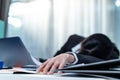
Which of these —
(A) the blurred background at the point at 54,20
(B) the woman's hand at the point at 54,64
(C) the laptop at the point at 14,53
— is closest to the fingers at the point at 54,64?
(B) the woman's hand at the point at 54,64

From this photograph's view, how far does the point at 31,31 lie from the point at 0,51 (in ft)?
6.07

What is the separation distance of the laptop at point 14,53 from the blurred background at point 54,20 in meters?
1.67

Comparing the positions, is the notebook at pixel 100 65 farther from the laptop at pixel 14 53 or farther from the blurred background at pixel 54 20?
the blurred background at pixel 54 20

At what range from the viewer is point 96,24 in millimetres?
2592

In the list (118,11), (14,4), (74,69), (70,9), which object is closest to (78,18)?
(70,9)

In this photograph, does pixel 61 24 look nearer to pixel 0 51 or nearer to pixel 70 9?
pixel 70 9

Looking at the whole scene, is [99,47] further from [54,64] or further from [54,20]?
[54,20]

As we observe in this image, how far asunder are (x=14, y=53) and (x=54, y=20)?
1829 millimetres

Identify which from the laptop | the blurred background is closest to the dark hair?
the laptop

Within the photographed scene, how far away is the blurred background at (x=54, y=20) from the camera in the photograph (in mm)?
2568

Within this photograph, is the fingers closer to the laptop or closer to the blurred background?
the laptop

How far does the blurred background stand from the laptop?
65.7 inches

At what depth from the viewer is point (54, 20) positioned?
2729 millimetres

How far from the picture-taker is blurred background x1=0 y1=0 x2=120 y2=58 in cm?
257
